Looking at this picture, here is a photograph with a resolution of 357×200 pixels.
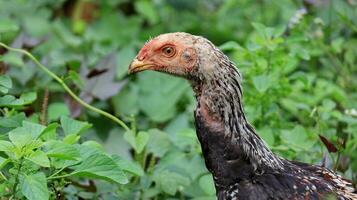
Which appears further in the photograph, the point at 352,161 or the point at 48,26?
the point at 48,26

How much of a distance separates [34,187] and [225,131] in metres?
0.82

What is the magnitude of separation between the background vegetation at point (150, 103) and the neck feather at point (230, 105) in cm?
45

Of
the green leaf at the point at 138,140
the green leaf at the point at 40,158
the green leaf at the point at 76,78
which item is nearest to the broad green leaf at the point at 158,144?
the green leaf at the point at 138,140

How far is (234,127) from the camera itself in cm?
382

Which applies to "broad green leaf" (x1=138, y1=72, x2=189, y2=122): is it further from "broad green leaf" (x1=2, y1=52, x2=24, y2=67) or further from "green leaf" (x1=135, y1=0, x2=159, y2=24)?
"green leaf" (x1=135, y1=0, x2=159, y2=24)

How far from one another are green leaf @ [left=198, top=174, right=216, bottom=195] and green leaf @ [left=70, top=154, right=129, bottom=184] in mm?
878

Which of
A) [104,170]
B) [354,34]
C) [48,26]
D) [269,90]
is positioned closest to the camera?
[104,170]

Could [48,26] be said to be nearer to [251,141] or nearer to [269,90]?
[269,90]

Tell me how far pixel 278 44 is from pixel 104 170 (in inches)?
59.3

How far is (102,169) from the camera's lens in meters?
3.74

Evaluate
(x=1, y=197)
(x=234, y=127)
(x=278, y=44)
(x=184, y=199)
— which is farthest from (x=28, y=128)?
(x=278, y=44)

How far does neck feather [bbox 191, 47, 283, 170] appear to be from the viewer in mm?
3764

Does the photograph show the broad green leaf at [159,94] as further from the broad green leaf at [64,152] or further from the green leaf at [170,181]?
the broad green leaf at [64,152]

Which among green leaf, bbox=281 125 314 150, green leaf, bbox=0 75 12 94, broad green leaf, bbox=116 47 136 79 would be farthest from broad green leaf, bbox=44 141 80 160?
broad green leaf, bbox=116 47 136 79
